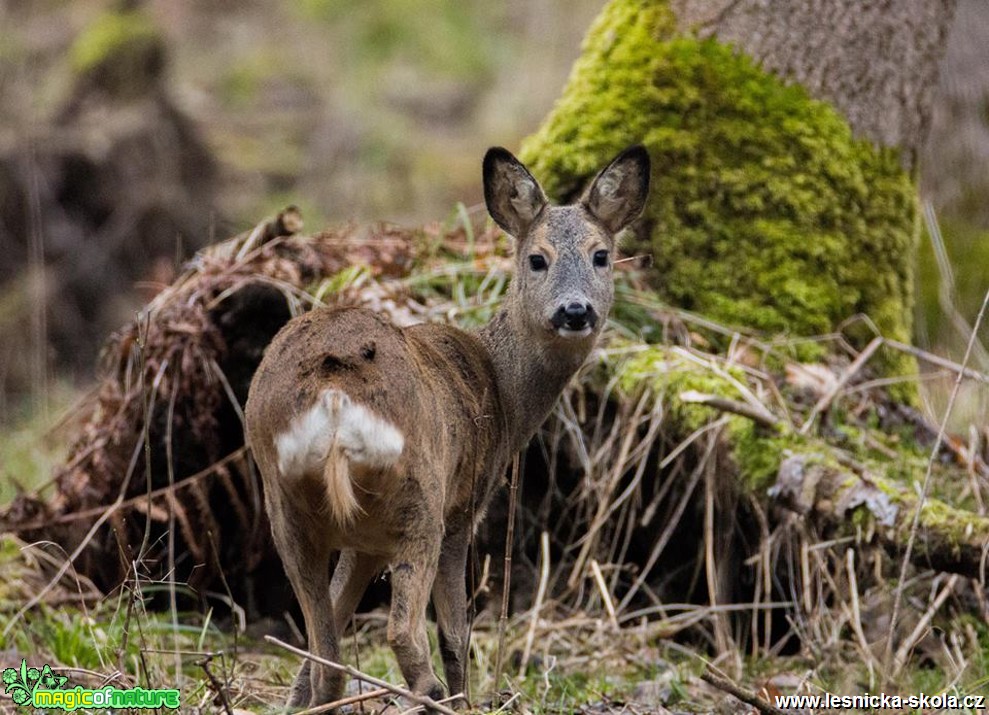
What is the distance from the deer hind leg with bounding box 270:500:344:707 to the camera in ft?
12.9

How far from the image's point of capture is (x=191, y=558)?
5992mm

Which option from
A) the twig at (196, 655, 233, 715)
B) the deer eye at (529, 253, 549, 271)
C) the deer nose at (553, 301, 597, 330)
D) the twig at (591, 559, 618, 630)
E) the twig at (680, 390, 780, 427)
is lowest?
the twig at (591, 559, 618, 630)

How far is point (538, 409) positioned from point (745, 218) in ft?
5.71

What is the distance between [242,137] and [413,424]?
12.7 m

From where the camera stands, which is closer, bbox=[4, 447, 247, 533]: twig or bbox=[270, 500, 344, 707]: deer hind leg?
bbox=[270, 500, 344, 707]: deer hind leg

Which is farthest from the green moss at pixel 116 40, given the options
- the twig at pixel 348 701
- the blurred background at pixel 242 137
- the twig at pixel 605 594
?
the twig at pixel 348 701

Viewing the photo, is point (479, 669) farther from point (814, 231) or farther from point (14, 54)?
point (14, 54)

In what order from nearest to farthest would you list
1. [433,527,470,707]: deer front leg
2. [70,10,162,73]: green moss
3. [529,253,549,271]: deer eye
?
[433,527,470,707]: deer front leg < [529,253,549,271]: deer eye < [70,10,162,73]: green moss

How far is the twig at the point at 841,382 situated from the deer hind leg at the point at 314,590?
220 centimetres

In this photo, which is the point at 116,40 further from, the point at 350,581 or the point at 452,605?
the point at 452,605

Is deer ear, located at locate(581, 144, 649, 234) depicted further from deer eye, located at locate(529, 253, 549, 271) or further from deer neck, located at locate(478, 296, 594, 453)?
deer neck, located at locate(478, 296, 594, 453)

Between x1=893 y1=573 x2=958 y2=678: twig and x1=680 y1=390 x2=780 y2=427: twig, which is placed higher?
x1=680 y1=390 x2=780 y2=427: twig

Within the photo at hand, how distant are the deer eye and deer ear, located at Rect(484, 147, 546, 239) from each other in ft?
0.65

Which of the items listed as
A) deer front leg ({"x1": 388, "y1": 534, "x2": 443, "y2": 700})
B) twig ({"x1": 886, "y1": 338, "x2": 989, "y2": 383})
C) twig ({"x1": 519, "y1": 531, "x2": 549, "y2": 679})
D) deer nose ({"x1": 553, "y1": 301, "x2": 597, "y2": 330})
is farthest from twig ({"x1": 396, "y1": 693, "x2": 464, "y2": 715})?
twig ({"x1": 886, "y1": 338, "x2": 989, "y2": 383})
